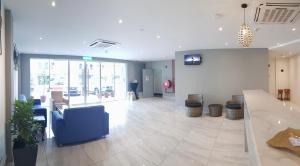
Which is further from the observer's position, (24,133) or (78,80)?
(78,80)

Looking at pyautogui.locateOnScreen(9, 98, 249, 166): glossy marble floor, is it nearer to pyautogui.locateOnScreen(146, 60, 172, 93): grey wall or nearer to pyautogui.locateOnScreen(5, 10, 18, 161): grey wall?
pyautogui.locateOnScreen(5, 10, 18, 161): grey wall

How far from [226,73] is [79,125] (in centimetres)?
620

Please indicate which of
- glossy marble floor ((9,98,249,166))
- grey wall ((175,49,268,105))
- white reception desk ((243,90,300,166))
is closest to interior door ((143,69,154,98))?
grey wall ((175,49,268,105))

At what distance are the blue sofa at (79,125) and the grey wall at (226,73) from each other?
4.95 meters

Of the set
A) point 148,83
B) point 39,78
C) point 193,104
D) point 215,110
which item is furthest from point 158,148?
point 148,83

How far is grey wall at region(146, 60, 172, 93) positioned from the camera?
13.3 meters

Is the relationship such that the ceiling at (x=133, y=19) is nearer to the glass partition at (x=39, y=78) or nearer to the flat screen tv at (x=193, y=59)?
the flat screen tv at (x=193, y=59)

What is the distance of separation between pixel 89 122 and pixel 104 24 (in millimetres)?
2340

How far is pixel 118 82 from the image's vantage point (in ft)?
42.7

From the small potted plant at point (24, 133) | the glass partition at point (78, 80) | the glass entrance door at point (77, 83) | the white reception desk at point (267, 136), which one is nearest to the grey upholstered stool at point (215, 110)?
the white reception desk at point (267, 136)

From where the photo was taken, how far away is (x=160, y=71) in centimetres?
1391

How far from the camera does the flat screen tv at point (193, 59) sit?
820 centimetres

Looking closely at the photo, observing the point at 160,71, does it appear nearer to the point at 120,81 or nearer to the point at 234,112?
the point at 120,81

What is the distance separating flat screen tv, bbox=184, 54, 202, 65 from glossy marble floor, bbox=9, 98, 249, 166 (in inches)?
126
